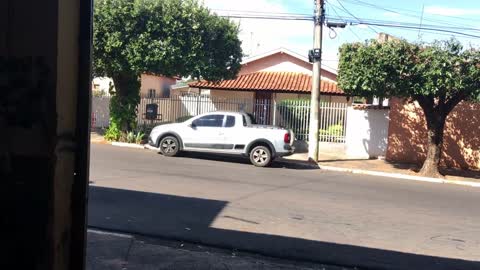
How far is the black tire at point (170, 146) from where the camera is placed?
1681cm

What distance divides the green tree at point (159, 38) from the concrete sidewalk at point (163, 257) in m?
13.0

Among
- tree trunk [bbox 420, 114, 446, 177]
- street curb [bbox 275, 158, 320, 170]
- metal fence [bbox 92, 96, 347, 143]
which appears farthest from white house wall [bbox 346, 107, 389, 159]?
street curb [bbox 275, 158, 320, 170]

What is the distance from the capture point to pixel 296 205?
9414 millimetres

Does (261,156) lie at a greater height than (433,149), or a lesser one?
lesser

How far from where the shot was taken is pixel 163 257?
5.73 m

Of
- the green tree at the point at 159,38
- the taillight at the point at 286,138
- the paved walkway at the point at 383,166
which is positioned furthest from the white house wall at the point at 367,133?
the green tree at the point at 159,38

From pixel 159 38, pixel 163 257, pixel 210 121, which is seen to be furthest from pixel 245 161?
pixel 163 257

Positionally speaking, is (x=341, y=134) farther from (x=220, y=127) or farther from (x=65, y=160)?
(x=65, y=160)

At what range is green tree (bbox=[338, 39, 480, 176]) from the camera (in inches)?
607

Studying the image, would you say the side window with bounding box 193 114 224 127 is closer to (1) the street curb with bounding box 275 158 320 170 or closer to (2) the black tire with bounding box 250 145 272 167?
(2) the black tire with bounding box 250 145 272 167

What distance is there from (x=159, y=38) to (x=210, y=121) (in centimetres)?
418

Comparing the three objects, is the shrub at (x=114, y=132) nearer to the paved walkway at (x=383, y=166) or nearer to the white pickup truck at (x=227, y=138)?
the white pickup truck at (x=227, y=138)

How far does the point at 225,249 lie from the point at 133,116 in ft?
52.1

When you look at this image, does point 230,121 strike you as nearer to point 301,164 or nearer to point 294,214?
point 301,164
